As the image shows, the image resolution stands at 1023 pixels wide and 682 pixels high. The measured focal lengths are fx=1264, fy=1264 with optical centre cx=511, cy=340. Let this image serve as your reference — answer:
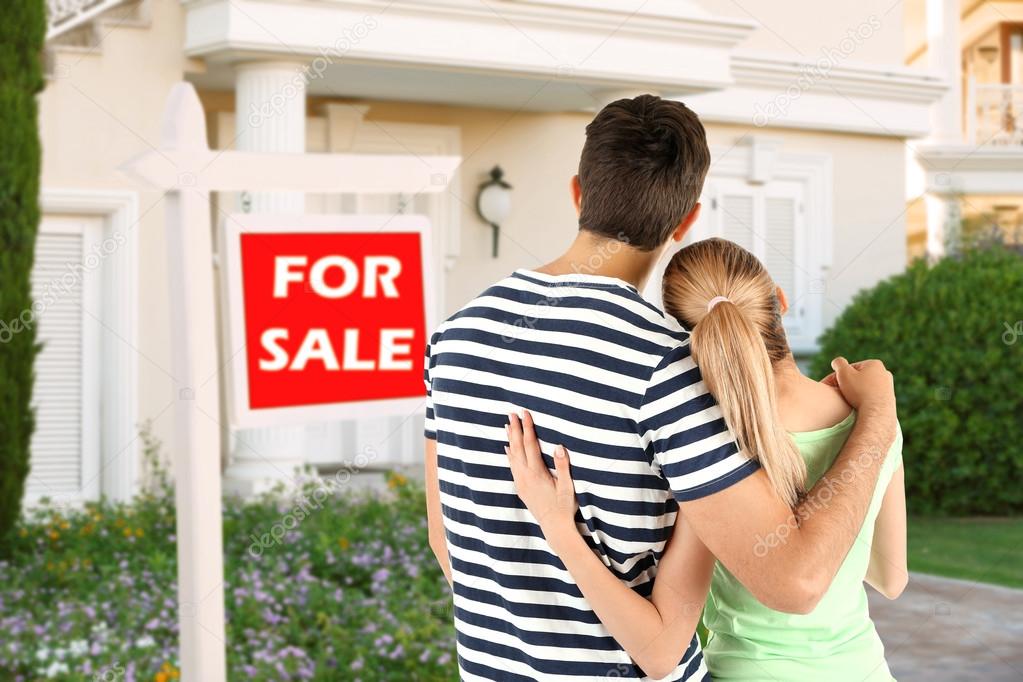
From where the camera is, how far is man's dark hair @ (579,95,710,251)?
5.60 feet

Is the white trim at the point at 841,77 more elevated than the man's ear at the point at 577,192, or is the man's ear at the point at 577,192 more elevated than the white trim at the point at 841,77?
the white trim at the point at 841,77

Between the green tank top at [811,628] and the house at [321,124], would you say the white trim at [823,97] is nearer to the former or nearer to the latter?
the house at [321,124]

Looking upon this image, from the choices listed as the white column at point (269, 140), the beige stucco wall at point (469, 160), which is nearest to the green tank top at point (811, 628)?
the white column at point (269, 140)

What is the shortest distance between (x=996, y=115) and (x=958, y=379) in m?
8.54

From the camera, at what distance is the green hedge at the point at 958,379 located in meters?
9.70

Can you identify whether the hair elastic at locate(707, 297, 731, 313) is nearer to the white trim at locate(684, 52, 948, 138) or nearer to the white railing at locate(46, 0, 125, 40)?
the white railing at locate(46, 0, 125, 40)

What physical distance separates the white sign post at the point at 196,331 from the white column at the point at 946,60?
14.7 meters

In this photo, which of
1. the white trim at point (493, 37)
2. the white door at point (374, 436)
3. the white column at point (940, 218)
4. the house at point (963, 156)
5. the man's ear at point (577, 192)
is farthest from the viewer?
the house at point (963, 156)

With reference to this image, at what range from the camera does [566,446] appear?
1.65 meters

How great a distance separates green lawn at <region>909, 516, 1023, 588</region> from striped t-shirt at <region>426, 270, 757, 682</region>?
6.62m

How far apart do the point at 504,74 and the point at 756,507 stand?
8.12 meters

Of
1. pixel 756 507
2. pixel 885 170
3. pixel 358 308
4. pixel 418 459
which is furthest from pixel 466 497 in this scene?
pixel 885 170

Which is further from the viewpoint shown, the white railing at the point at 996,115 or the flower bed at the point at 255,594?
the white railing at the point at 996,115

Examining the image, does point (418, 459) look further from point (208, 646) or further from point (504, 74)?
point (208, 646)
